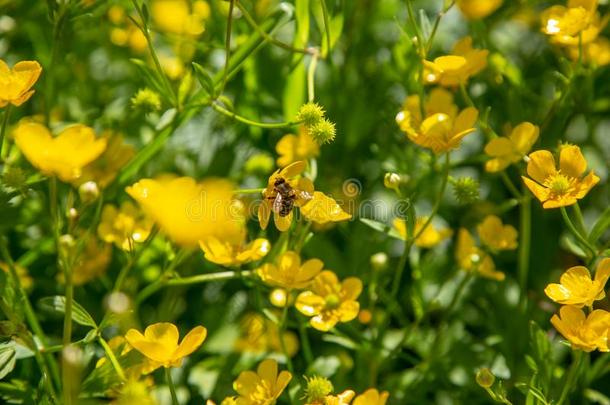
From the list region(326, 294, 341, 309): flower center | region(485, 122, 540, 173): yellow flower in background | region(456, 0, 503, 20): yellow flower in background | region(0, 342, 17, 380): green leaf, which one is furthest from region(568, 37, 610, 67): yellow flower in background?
region(0, 342, 17, 380): green leaf

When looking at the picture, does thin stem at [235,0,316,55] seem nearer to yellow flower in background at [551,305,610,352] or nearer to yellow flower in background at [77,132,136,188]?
yellow flower in background at [77,132,136,188]

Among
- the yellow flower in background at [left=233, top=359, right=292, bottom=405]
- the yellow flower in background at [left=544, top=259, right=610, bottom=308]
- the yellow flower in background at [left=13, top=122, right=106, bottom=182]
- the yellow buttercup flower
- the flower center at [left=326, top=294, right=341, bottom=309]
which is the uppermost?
the yellow flower in background at [left=13, top=122, right=106, bottom=182]

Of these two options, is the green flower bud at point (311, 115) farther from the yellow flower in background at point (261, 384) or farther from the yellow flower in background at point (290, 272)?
the yellow flower in background at point (261, 384)

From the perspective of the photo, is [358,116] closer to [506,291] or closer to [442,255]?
[442,255]

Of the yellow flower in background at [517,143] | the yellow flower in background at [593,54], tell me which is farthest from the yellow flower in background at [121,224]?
the yellow flower in background at [593,54]

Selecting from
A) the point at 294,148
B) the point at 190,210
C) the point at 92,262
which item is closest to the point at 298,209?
the point at 294,148
